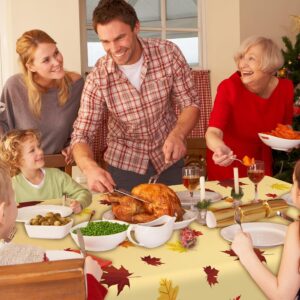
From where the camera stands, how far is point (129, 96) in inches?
102

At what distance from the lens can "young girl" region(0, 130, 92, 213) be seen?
2316mm

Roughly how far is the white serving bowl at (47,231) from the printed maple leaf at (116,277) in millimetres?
296

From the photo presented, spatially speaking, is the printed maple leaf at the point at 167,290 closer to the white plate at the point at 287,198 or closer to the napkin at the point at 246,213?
the napkin at the point at 246,213

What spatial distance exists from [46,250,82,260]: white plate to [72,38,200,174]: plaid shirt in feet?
3.68

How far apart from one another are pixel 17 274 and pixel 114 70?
186 centimetres

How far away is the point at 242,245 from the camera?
1392 mm

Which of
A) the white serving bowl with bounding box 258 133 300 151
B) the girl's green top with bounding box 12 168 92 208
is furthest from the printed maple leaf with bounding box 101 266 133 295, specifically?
the white serving bowl with bounding box 258 133 300 151

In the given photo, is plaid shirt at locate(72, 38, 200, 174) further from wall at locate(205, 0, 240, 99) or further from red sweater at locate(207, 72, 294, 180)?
wall at locate(205, 0, 240, 99)

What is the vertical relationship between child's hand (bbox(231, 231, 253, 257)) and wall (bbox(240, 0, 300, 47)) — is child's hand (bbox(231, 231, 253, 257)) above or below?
below

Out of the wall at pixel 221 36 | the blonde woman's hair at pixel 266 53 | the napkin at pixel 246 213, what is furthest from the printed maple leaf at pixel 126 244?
the wall at pixel 221 36

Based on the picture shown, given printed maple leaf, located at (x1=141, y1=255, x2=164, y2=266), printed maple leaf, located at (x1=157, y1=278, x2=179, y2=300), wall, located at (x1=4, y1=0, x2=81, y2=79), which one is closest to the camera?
printed maple leaf, located at (x1=157, y1=278, x2=179, y2=300)

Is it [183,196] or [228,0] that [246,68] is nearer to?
[183,196]

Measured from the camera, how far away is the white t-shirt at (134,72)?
2623 mm

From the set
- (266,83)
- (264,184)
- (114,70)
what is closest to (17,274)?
(264,184)
